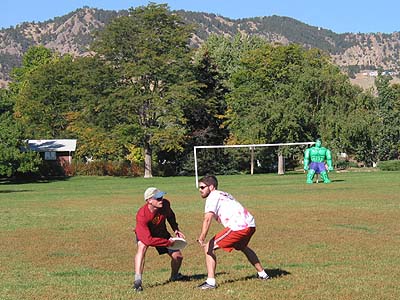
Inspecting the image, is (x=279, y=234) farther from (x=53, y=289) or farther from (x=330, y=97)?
(x=330, y=97)

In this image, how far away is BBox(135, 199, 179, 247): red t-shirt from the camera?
391 inches

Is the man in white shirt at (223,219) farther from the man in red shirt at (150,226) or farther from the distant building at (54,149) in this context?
the distant building at (54,149)

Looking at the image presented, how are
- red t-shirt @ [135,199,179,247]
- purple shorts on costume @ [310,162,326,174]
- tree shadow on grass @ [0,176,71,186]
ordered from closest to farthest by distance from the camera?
red t-shirt @ [135,199,179,247] < purple shorts on costume @ [310,162,326,174] < tree shadow on grass @ [0,176,71,186]

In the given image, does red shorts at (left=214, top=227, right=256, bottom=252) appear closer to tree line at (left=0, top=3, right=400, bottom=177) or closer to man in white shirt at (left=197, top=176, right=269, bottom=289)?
man in white shirt at (left=197, top=176, right=269, bottom=289)

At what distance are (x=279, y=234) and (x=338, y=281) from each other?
264 inches

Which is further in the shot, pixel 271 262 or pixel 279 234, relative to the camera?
pixel 279 234

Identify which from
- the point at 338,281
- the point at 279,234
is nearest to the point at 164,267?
the point at 338,281

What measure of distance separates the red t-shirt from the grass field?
693 millimetres

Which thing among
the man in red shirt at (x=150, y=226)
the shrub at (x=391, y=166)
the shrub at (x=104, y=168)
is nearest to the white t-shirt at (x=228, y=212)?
the man in red shirt at (x=150, y=226)

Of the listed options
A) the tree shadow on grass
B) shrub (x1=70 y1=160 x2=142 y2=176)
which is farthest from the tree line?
shrub (x1=70 y1=160 x2=142 y2=176)

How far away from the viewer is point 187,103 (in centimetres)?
6381

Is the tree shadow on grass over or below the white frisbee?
below

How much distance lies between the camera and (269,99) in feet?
215

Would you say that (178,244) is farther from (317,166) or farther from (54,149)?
(54,149)
